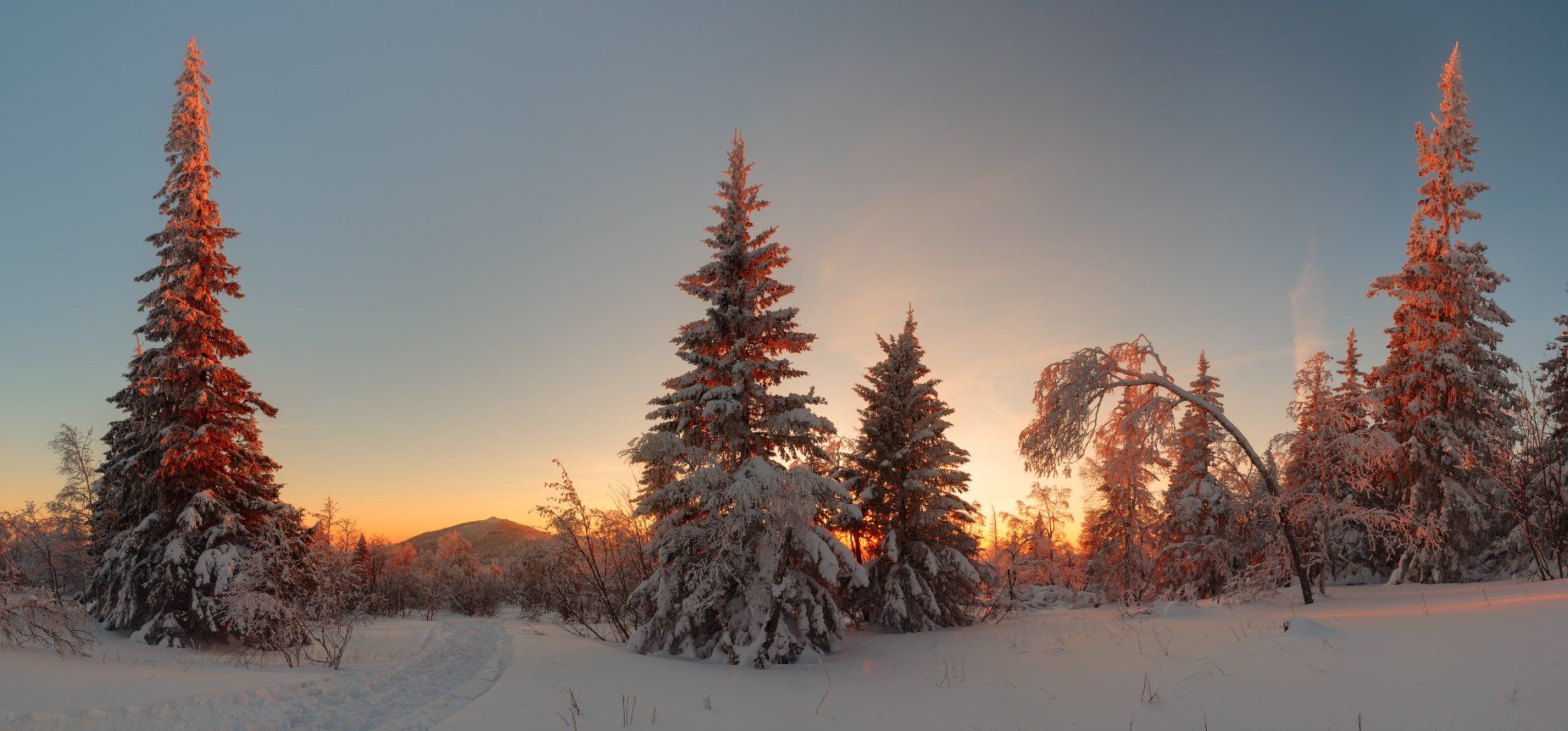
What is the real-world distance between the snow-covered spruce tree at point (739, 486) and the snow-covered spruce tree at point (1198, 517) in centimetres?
1881

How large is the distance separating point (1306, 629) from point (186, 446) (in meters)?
26.1

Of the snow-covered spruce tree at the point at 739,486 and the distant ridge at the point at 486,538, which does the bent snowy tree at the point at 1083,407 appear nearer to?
the snow-covered spruce tree at the point at 739,486

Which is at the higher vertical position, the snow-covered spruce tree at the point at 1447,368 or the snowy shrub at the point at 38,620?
the snow-covered spruce tree at the point at 1447,368

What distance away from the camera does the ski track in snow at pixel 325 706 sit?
752cm

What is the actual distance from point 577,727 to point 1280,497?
1731 centimetres

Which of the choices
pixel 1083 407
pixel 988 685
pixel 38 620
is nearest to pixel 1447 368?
pixel 1083 407

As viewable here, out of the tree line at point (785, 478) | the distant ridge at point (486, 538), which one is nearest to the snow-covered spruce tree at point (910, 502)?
the tree line at point (785, 478)

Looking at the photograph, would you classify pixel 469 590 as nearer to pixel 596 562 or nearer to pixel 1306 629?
pixel 596 562

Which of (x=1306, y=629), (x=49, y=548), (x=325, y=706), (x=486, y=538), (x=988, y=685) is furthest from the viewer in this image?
(x=486, y=538)

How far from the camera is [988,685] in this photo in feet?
34.6

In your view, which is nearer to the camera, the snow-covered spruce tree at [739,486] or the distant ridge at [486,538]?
the snow-covered spruce tree at [739,486]

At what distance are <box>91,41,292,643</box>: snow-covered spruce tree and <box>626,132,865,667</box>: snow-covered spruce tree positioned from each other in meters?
12.7

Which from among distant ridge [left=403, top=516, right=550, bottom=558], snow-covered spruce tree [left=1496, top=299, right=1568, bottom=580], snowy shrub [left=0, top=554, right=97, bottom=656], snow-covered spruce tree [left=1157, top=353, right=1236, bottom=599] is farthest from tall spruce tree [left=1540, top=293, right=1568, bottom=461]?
distant ridge [left=403, top=516, right=550, bottom=558]

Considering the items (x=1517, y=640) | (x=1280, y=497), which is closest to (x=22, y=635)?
(x=1517, y=640)
